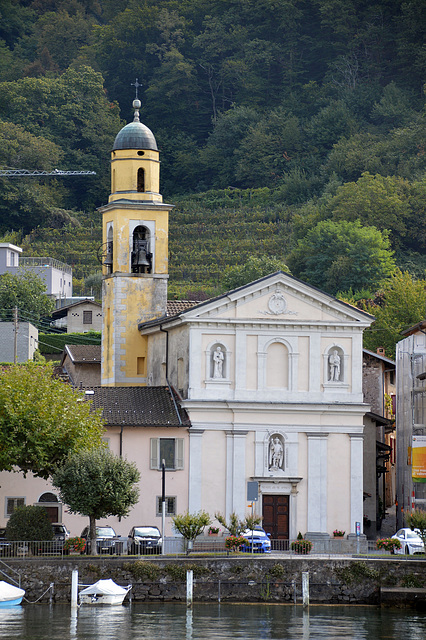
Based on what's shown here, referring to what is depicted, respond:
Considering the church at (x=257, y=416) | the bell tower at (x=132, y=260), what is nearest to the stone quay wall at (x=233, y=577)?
the church at (x=257, y=416)

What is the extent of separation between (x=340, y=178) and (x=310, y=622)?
4529 inches

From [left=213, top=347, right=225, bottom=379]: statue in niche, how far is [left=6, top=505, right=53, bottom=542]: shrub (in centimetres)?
1262

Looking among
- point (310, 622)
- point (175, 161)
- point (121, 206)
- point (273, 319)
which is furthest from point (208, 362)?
point (175, 161)

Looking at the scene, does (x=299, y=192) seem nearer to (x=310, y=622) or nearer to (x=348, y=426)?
(x=348, y=426)

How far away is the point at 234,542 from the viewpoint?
58219 millimetres

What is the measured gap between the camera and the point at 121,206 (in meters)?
75.2

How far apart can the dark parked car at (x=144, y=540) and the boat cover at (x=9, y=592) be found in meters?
5.94

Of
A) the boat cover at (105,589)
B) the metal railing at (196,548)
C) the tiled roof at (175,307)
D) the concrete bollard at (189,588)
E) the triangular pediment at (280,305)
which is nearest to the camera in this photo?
the boat cover at (105,589)

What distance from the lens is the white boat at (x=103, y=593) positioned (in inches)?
2120

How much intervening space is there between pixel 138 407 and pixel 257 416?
5409 mm

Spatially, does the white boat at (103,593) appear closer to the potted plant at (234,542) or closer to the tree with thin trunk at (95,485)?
the tree with thin trunk at (95,485)

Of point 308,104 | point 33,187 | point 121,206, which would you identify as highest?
point 308,104

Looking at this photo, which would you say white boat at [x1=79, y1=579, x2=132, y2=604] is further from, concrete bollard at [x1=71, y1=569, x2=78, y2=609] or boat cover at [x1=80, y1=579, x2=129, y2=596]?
concrete bollard at [x1=71, y1=569, x2=78, y2=609]

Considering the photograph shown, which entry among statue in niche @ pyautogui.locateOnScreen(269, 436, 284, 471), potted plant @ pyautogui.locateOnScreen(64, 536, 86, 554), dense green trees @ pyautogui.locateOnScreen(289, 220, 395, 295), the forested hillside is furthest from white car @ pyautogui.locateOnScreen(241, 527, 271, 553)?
the forested hillside
